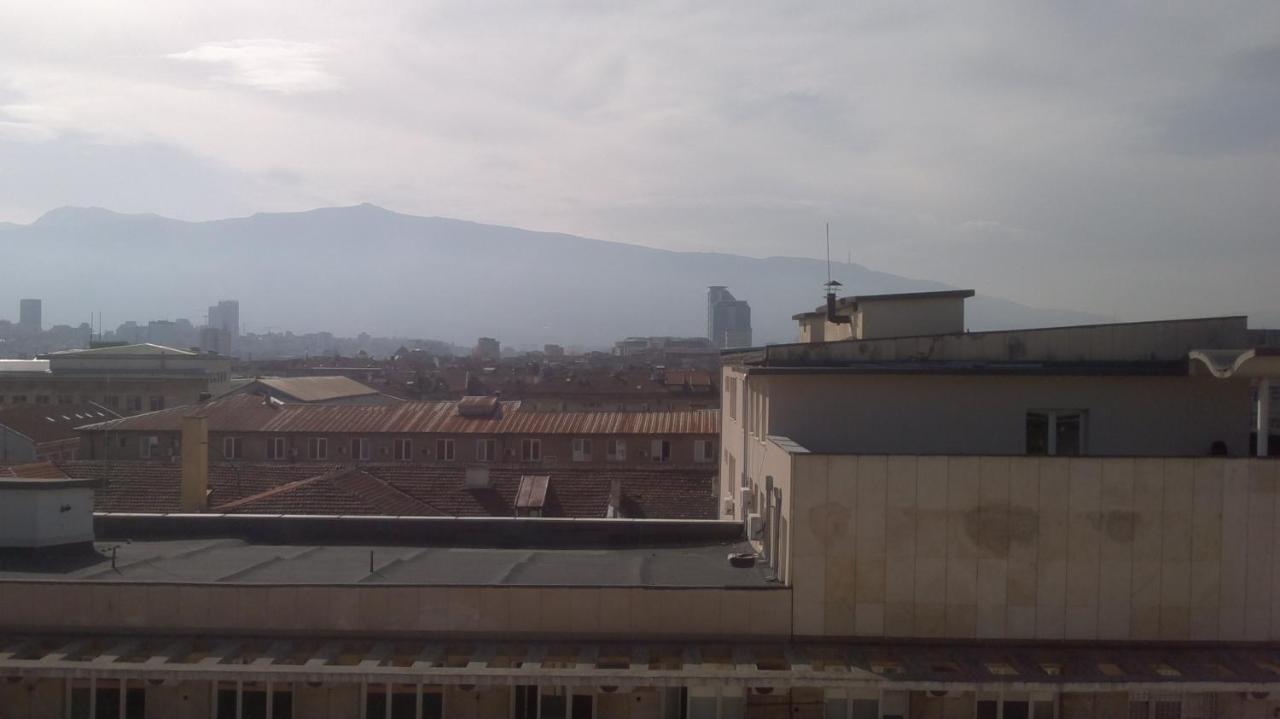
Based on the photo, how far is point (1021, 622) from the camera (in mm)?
10656

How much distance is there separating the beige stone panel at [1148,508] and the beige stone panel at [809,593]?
3230mm

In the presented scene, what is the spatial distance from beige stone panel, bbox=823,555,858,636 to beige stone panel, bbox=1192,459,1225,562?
11.7ft

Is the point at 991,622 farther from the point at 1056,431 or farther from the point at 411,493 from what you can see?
the point at 411,493

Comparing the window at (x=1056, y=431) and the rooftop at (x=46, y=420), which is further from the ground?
the window at (x=1056, y=431)

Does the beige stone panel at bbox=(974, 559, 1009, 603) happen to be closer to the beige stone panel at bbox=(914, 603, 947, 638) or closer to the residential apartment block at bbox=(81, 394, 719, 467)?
the beige stone panel at bbox=(914, 603, 947, 638)

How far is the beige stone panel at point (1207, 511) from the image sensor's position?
35.0ft

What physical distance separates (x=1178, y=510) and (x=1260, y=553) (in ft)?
3.20

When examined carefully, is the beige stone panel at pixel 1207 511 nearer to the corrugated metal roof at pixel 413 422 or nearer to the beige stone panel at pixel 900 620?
the beige stone panel at pixel 900 620

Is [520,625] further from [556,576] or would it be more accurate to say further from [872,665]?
[872,665]

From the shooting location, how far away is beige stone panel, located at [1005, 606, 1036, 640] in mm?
10633

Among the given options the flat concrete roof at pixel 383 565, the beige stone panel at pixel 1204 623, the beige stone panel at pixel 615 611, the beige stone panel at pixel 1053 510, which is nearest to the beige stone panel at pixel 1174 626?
the beige stone panel at pixel 1204 623

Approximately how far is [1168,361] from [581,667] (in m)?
8.63

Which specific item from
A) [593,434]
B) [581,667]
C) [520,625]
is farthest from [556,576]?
[593,434]

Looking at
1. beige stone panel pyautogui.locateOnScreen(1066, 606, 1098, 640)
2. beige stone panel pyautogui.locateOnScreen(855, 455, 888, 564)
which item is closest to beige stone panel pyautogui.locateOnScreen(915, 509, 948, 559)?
beige stone panel pyautogui.locateOnScreen(855, 455, 888, 564)
